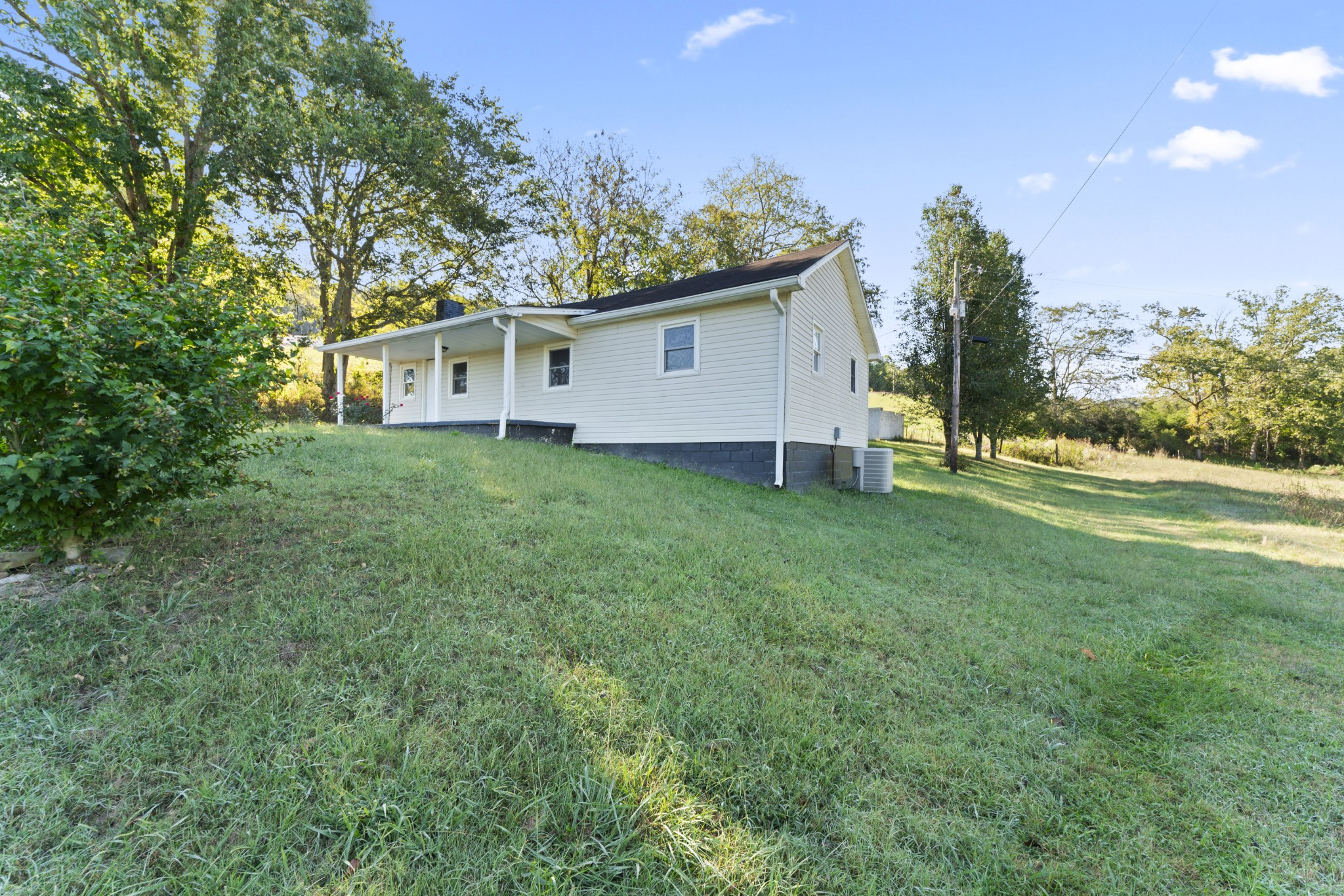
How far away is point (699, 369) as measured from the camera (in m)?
10.1

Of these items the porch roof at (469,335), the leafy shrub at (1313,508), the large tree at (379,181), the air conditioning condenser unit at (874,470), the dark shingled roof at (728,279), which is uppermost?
the large tree at (379,181)

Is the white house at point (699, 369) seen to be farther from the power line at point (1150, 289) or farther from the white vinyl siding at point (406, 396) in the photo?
the power line at point (1150, 289)

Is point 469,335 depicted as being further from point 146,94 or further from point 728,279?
point 146,94

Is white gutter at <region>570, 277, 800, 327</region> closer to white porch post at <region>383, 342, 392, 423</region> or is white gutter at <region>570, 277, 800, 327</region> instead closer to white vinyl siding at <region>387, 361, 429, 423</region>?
white vinyl siding at <region>387, 361, 429, 423</region>

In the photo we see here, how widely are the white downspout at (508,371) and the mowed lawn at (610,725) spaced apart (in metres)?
6.19

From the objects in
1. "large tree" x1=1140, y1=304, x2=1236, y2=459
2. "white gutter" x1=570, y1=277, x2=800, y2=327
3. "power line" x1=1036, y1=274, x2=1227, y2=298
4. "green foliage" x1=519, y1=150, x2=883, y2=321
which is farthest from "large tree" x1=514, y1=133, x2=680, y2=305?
"large tree" x1=1140, y1=304, x2=1236, y2=459

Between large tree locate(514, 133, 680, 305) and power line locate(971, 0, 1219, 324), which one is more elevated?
large tree locate(514, 133, 680, 305)

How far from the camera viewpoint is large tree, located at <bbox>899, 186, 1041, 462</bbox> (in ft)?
66.0

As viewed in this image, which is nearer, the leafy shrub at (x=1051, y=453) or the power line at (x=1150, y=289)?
the leafy shrub at (x=1051, y=453)

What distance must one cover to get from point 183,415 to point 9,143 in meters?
18.7

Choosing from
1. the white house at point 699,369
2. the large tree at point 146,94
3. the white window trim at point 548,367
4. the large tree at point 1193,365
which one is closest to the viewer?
the white house at point 699,369

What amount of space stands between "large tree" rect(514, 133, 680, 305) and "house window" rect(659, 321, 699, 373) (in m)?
12.2

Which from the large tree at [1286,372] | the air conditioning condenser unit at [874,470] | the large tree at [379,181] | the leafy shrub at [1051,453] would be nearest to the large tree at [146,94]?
the large tree at [379,181]

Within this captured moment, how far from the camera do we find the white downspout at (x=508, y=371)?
1095 centimetres
